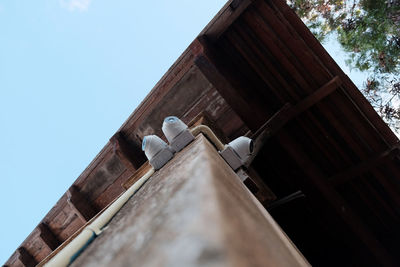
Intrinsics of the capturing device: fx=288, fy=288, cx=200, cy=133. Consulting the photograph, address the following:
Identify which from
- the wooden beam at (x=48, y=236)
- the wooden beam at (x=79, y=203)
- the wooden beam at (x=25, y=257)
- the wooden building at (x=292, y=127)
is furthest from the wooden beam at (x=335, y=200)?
the wooden beam at (x=25, y=257)

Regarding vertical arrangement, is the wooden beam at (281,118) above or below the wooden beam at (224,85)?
below

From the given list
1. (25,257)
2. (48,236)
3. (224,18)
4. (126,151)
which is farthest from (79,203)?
(224,18)

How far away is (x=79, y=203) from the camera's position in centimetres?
416

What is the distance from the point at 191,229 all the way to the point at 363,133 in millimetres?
2834

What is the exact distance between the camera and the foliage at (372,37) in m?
4.64

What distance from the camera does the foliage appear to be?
464cm

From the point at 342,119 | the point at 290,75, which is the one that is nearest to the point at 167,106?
the point at 290,75

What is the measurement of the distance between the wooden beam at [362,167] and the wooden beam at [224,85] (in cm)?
104

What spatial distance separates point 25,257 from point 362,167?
5381mm

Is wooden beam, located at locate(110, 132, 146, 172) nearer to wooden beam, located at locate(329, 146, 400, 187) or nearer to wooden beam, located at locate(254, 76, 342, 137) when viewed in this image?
wooden beam, located at locate(254, 76, 342, 137)

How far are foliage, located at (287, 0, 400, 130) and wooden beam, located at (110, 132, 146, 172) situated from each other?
402 centimetres

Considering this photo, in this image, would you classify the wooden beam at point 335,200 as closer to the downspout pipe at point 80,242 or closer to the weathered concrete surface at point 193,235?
the downspout pipe at point 80,242

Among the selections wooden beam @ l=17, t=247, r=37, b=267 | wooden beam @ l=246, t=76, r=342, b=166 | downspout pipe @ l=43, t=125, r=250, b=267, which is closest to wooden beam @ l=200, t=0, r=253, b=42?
wooden beam @ l=246, t=76, r=342, b=166

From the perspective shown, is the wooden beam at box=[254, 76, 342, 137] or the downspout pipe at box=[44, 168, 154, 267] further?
the wooden beam at box=[254, 76, 342, 137]
